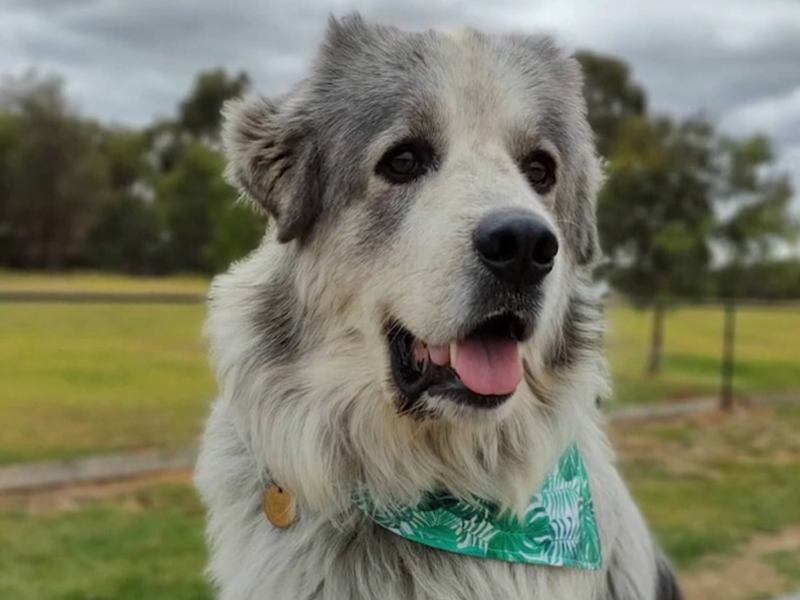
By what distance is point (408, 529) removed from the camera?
2885mm

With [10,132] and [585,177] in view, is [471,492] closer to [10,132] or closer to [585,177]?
[585,177]

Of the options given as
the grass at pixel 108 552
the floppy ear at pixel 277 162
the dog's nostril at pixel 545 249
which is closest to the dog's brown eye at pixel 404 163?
the floppy ear at pixel 277 162

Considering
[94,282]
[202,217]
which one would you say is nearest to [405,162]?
[202,217]

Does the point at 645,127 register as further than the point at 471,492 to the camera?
Yes

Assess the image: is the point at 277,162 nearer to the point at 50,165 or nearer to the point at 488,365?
the point at 488,365

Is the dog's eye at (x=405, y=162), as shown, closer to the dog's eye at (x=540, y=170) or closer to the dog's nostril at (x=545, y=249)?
the dog's eye at (x=540, y=170)

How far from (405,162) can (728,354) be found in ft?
41.0

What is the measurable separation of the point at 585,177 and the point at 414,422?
1.09 meters

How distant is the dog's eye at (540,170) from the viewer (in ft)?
10.00

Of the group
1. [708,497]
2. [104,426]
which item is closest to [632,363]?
[708,497]

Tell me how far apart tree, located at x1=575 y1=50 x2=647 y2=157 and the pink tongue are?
9.21 m

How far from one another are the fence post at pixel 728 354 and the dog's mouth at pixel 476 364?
11.9 meters

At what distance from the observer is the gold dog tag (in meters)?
3.01

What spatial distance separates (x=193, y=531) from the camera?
6871 mm
